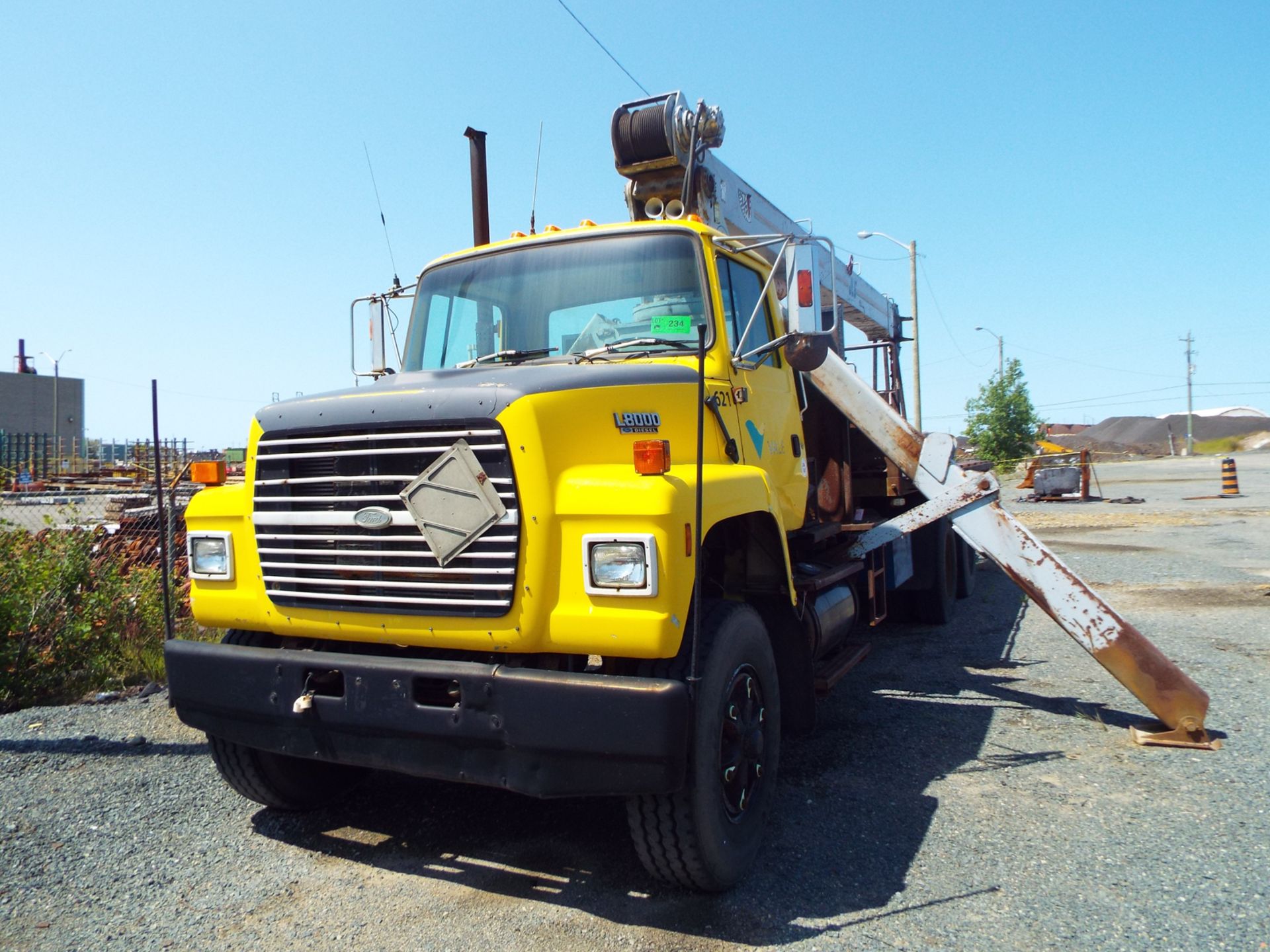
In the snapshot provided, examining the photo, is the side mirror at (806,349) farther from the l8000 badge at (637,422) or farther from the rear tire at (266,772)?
the rear tire at (266,772)

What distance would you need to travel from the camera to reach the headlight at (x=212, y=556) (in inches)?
146

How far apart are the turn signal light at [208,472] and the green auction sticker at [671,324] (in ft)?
6.70

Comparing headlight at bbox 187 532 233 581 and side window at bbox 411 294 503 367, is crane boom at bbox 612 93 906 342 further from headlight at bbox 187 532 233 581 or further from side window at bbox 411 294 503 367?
headlight at bbox 187 532 233 581

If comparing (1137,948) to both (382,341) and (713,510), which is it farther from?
(382,341)

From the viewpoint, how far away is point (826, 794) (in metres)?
4.39

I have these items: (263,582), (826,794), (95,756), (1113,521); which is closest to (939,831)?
(826,794)

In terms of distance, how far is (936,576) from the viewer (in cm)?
818

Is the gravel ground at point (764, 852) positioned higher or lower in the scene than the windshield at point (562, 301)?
lower

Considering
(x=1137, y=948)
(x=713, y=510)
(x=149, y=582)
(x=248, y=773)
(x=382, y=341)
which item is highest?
(x=382, y=341)

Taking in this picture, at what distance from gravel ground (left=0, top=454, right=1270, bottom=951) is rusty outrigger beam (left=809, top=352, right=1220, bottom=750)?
0.91ft

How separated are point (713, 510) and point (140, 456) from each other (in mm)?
20863

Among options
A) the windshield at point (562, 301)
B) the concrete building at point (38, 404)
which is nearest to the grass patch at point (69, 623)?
the windshield at point (562, 301)

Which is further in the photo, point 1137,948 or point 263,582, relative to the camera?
point 263,582

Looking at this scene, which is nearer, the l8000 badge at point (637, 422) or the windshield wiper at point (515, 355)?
the l8000 badge at point (637, 422)
